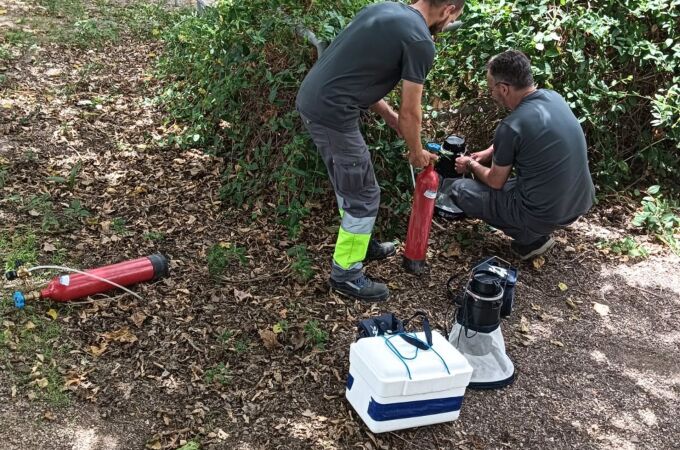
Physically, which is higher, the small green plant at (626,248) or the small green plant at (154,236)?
the small green plant at (626,248)

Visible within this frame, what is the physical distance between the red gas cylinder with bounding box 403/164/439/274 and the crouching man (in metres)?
0.57

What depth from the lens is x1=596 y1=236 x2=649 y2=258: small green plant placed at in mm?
5039

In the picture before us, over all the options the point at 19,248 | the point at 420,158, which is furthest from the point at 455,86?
the point at 19,248

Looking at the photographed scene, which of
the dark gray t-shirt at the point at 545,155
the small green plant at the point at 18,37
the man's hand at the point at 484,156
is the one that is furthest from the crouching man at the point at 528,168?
the small green plant at the point at 18,37

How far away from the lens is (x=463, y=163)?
493 centimetres

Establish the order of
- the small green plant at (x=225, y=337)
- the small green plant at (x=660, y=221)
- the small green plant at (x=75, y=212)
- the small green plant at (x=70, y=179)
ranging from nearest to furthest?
the small green plant at (x=225, y=337)
the small green plant at (x=75, y=212)
the small green plant at (x=70, y=179)
the small green plant at (x=660, y=221)

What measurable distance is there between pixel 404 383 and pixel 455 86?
312 centimetres

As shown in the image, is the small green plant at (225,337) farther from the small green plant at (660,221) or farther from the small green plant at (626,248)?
the small green plant at (660,221)

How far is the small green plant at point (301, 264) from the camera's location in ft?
14.3

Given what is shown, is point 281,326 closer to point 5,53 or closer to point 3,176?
point 3,176

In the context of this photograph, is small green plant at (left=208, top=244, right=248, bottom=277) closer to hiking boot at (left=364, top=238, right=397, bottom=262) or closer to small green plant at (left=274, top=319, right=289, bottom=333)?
small green plant at (left=274, top=319, right=289, bottom=333)

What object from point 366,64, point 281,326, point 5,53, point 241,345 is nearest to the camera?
point 366,64

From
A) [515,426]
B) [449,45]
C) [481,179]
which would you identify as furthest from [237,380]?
[449,45]

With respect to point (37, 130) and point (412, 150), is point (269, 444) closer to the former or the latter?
point (412, 150)
